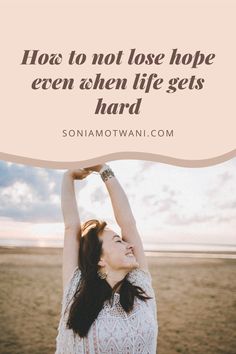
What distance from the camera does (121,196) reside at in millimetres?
2494

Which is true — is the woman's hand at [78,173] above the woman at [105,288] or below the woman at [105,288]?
above

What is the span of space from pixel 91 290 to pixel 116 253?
0.21 meters

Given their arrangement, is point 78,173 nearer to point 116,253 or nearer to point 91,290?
point 116,253

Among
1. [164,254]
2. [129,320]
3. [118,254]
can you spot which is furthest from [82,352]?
[164,254]

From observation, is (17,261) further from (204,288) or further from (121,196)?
(121,196)

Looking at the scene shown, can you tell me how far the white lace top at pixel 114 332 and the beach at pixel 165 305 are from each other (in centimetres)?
419

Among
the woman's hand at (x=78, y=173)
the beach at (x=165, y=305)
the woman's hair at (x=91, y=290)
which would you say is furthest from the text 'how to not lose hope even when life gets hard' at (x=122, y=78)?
the beach at (x=165, y=305)

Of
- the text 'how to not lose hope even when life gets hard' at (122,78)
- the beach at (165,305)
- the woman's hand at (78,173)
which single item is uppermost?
the text 'how to not lose hope even when life gets hard' at (122,78)

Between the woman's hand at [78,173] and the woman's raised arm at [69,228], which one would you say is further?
the woman's hand at [78,173]

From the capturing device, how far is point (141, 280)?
7.98 feet

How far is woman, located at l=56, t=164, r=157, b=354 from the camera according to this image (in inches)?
87.0

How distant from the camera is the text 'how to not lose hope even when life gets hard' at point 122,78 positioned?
10.7ft

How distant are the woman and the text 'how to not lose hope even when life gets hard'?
3.28 ft

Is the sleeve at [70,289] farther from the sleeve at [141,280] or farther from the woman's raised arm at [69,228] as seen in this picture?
the sleeve at [141,280]
